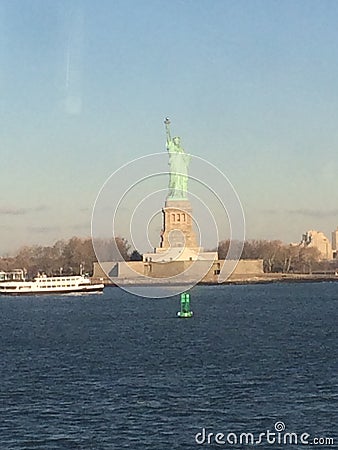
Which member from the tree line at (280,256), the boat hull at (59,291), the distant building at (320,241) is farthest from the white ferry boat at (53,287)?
the distant building at (320,241)

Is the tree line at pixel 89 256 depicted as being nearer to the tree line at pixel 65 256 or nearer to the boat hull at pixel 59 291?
the tree line at pixel 65 256

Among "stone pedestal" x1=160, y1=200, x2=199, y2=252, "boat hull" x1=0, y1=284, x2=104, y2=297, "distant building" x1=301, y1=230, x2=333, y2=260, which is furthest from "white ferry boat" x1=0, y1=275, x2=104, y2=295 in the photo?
"distant building" x1=301, y1=230, x2=333, y2=260

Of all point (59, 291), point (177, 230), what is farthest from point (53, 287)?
point (177, 230)

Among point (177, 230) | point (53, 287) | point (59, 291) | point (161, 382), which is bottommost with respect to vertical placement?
point (161, 382)

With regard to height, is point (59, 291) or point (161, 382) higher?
point (59, 291)

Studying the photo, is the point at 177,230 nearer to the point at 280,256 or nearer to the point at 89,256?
the point at 89,256

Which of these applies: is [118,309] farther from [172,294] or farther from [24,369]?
[24,369]

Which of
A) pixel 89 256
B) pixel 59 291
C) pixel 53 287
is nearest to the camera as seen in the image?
pixel 59 291

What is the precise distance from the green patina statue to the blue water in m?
34.8

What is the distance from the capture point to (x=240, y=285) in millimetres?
83250

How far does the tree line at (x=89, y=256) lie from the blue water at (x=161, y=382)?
5271cm

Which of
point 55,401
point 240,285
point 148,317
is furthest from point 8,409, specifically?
point 240,285

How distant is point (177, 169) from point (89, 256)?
21344 mm

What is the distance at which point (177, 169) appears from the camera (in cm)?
7288
